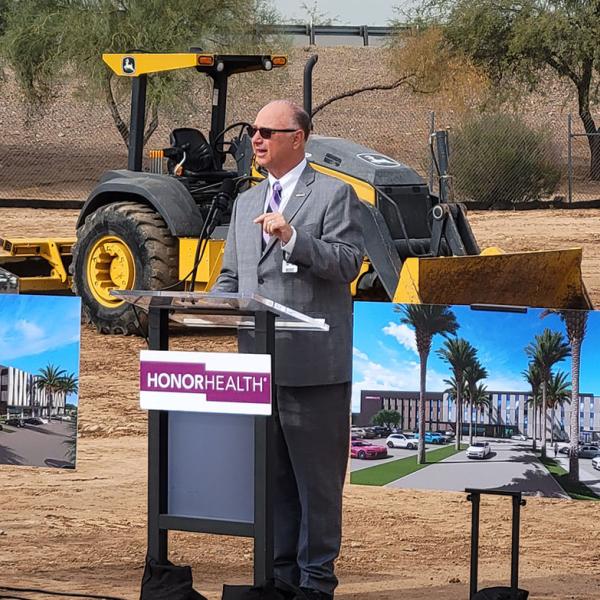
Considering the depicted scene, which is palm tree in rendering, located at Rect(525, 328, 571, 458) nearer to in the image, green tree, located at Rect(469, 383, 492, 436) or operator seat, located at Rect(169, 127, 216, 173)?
green tree, located at Rect(469, 383, 492, 436)

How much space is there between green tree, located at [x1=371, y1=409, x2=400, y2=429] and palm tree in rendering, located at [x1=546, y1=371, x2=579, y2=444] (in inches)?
35.1

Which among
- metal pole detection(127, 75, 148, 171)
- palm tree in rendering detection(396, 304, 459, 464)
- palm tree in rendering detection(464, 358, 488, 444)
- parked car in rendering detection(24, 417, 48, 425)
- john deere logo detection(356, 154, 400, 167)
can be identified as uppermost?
metal pole detection(127, 75, 148, 171)

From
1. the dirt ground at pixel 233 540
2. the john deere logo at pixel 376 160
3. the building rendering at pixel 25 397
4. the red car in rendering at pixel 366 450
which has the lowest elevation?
the dirt ground at pixel 233 540

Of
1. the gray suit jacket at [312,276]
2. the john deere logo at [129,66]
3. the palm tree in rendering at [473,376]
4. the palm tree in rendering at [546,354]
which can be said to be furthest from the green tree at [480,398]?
the john deere logo at [129,66]

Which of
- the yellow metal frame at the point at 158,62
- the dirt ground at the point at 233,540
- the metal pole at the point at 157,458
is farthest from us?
the yellow metal frame at the point at 158,62

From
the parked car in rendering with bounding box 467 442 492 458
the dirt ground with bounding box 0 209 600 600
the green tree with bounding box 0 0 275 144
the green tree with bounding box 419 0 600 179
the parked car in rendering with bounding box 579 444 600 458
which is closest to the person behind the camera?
the dirt ground with bounding box 0 209 600 600

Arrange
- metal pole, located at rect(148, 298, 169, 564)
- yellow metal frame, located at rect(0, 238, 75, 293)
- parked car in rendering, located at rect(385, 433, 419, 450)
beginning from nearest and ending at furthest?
metal pole, located at rect(148, 298, 169, 564) < parked car in rendering, located at rect(385, 433, 419, 450) < yellow metal frame, located at rect(0, 238, 75, 293)

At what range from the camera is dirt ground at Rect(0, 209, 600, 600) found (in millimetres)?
7273

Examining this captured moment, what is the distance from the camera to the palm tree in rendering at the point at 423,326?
28.6ft

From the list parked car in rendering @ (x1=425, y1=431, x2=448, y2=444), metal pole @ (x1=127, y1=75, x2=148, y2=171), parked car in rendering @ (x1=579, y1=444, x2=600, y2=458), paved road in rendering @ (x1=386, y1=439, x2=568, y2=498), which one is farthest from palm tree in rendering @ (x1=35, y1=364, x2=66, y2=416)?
metal pole @ (x1=127, y1=75, x2=148, y2=171)

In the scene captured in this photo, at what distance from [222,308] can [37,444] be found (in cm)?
370

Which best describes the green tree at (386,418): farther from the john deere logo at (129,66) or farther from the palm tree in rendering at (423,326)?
the john deere logo at (129,66)

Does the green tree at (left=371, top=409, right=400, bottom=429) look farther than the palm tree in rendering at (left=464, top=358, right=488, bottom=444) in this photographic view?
Yes

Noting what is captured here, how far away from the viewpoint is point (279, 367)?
571 centimetres
